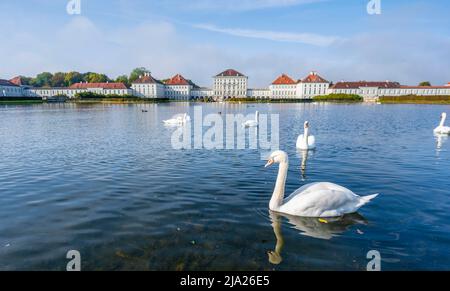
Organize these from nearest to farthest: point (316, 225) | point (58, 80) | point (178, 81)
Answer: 1. point (316, 225)
2. point (178, 81)
3. point (58, 80)

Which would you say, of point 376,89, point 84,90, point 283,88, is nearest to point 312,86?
point 283,88

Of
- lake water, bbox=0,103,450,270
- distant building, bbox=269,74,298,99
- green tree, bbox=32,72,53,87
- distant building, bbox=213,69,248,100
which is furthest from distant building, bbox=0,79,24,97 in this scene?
lake water, bbox=0,103,450,270

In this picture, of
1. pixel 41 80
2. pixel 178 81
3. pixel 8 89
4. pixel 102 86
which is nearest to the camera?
pixel 8 89

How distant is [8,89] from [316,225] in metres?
168

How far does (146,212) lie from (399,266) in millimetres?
5321

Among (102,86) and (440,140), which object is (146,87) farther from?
(440,140)

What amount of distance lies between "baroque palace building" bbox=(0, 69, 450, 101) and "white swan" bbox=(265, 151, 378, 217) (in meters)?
148

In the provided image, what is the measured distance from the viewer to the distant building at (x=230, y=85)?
541 ft

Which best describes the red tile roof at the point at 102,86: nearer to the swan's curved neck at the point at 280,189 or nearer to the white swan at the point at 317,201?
the swan's curved neck at the point at 280,189

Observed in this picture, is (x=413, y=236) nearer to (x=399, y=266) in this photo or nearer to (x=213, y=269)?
(x=399, y=266)

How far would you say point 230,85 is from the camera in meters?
166

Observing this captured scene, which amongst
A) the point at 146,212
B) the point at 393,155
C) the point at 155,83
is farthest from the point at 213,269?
the point at 155,83

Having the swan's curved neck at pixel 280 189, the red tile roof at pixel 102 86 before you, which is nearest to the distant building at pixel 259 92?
the red tile roof at pixel 102 86

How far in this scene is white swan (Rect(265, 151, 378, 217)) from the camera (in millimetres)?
6070
